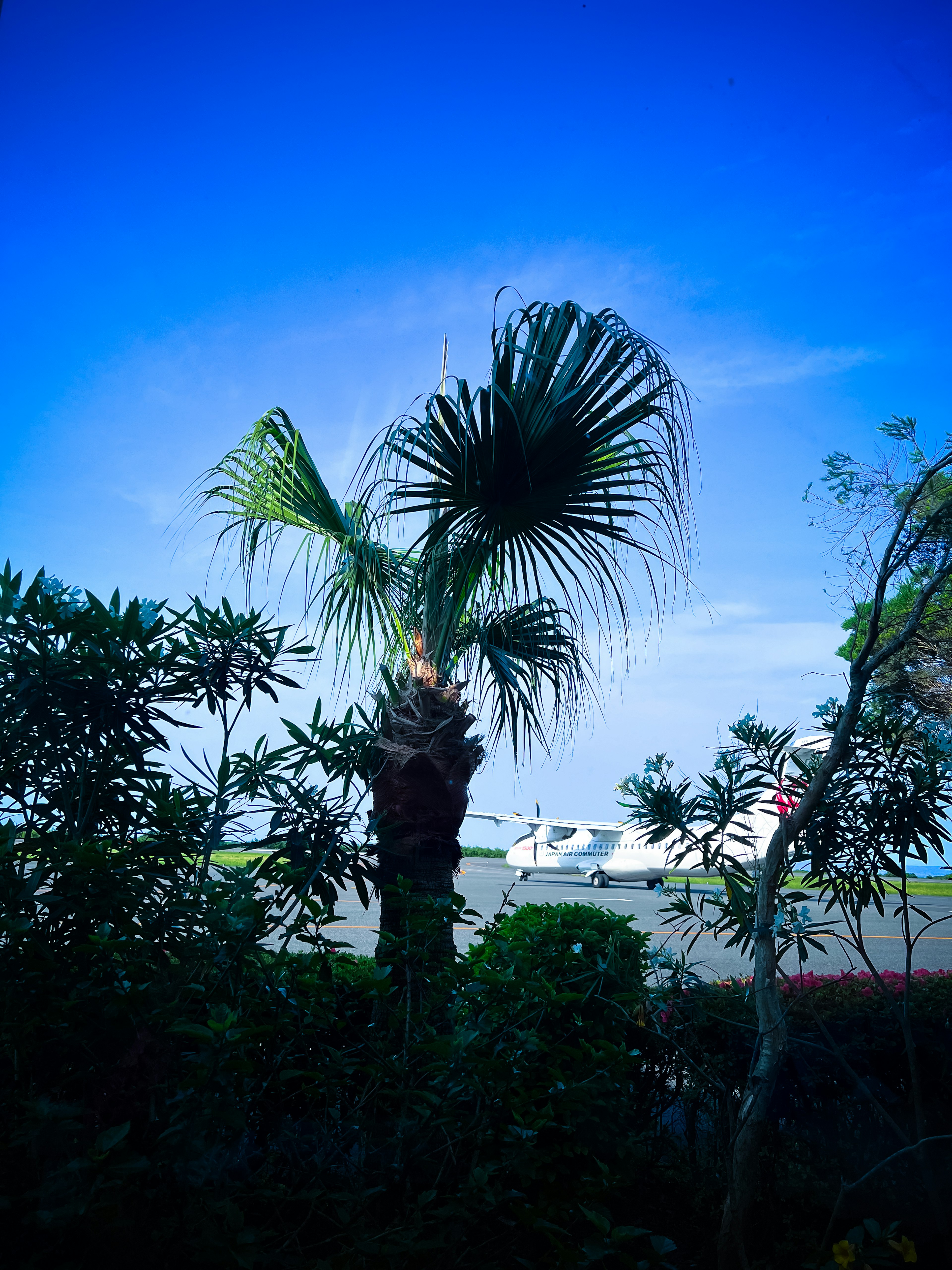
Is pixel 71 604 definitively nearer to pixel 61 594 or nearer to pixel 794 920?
pixel 61 594

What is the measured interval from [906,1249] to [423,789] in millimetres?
2252

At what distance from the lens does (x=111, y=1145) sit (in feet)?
4.69

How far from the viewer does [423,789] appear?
361 cm

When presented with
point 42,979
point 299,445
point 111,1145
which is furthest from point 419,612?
point 111,1145

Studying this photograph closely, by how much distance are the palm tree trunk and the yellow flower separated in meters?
1.91

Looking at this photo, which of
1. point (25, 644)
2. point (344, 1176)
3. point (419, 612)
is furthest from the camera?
point (419, 612)

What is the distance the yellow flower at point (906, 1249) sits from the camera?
2.33 metres

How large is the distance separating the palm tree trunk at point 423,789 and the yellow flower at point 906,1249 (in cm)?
191

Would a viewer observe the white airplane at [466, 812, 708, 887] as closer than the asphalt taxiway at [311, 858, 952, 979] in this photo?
No

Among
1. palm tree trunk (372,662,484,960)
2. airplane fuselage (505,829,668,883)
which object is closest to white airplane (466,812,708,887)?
airplane fuselage (505,829,668,883)

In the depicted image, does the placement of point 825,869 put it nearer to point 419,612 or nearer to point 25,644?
point 419,612

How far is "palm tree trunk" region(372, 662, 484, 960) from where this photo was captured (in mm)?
3551

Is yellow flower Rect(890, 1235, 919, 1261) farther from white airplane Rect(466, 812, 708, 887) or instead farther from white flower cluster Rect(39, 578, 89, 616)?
white airplane Rect(466, 812, 708, 887)

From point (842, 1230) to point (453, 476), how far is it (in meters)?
3.34
